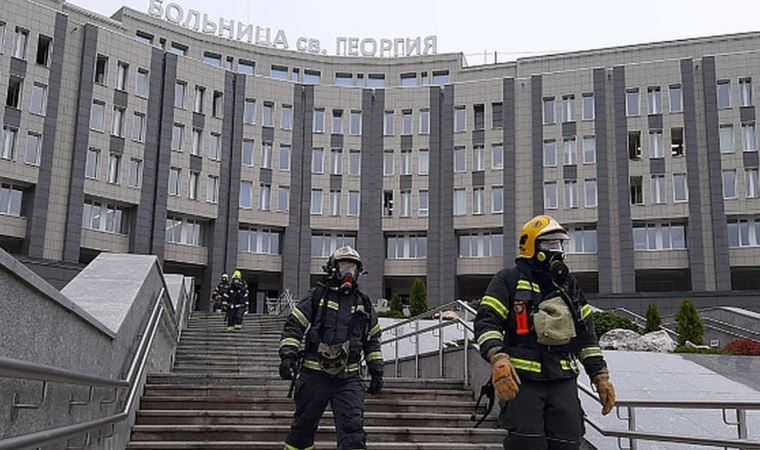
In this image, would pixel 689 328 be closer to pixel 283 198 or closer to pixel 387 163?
pixel 387 163

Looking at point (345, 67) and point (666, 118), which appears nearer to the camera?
point (666, 118)

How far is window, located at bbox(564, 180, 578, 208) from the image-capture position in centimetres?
4800

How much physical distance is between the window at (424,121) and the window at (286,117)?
813 centimetres

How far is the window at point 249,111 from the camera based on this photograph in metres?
50.7

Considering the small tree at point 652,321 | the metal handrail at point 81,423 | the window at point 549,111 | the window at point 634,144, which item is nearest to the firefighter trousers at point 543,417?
the metal handrail at point 81,423

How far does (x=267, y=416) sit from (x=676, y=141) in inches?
1684

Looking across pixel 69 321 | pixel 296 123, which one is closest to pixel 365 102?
pixel 296 123

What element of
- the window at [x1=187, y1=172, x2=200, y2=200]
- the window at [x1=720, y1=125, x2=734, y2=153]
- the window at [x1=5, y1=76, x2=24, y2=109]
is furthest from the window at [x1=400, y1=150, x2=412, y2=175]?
the window at [x1=5, y1=76, x2=24, y2=109]

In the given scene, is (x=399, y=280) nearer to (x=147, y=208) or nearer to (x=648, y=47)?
(x=147, y=208)

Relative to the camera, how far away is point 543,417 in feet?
17.9

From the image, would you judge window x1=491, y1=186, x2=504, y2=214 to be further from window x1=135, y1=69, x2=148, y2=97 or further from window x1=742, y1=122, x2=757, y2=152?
window x1=135, y1=69, x2=148, y2=97

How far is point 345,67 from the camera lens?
2461 inches

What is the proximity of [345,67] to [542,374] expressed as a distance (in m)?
58.6

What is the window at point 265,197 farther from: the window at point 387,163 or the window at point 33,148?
the window at point 33,148
